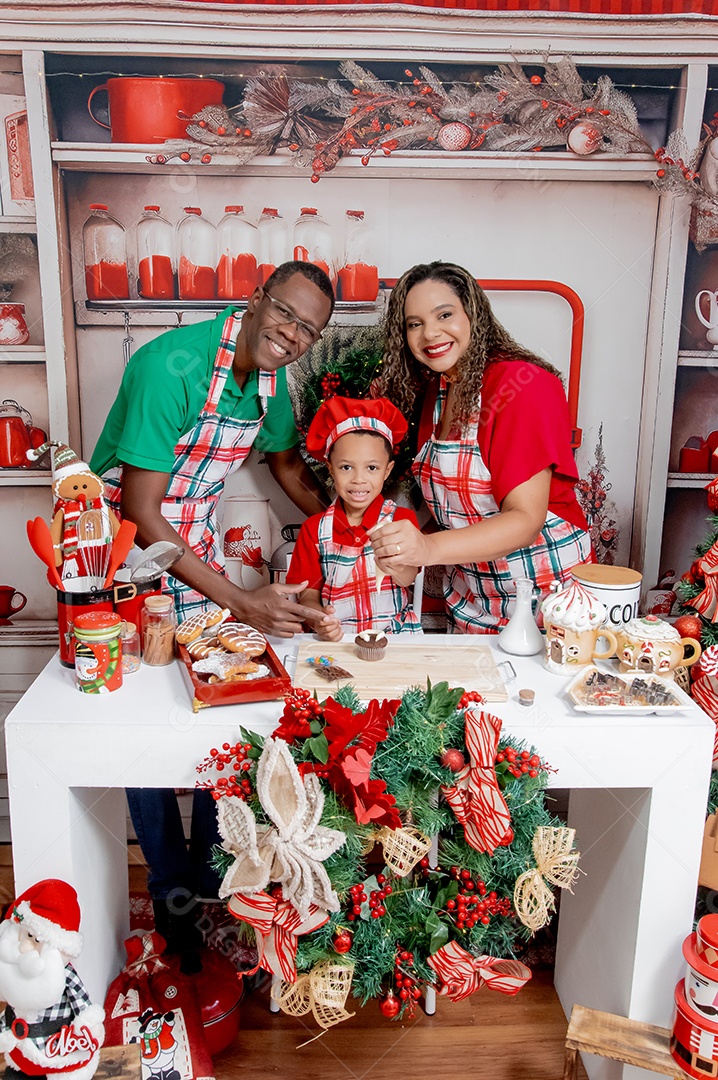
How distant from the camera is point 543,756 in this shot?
1767 mm

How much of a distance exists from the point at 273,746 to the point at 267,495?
1395 millimetres

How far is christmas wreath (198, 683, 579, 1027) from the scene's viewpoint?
1.56m

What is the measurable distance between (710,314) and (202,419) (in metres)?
1.59

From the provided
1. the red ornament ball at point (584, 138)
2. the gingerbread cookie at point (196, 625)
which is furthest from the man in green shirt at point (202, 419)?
the red ornament ball at point (584, 138)

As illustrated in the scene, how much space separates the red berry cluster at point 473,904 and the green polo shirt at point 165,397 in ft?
3.96

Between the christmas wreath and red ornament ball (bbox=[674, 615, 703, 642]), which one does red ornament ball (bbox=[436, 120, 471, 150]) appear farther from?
the christmas wreath

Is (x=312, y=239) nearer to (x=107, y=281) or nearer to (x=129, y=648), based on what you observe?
(x=107, y=281)

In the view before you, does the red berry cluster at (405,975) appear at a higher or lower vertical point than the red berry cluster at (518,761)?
lower

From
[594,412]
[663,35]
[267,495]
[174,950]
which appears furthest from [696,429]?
[174,950]

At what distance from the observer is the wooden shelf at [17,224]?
2.59m

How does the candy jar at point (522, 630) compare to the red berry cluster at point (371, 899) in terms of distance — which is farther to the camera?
the candy jar at point (522, 630)

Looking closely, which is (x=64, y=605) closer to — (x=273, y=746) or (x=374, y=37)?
(x=273, y=746)

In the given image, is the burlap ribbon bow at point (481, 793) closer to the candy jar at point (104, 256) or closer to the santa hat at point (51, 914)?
the santa hat at point (51, 914)

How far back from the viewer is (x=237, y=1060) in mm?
2154
